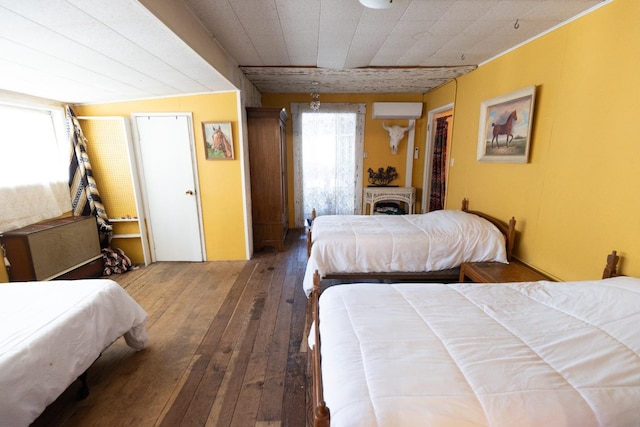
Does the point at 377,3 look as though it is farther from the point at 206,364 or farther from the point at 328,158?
the point at 328,158

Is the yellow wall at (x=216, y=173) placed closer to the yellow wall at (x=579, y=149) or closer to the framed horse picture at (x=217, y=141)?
the framed horse picture at (x=217, y=141)

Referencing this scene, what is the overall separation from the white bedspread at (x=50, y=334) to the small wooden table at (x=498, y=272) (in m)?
2.56

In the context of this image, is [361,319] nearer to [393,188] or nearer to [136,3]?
[136,3]

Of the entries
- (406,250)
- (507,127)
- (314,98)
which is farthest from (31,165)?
(507,127)

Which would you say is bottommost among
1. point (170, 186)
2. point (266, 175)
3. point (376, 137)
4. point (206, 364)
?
point (206, 364)

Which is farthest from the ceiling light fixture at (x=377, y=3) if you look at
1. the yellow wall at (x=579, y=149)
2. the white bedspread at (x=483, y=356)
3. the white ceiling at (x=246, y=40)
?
the white bedspread at (x=483, y=356)

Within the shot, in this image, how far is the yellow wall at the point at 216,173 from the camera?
3.32m

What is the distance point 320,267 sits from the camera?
8.29 feet

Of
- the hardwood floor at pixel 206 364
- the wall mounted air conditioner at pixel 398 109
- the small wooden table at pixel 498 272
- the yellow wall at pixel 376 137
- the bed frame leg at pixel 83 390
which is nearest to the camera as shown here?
the hardwood floor at pixel 206 364

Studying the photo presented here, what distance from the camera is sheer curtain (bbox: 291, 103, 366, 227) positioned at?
15.4 feet

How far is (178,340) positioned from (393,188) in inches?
147

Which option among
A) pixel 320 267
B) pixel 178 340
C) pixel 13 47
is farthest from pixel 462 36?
pixel 178 340

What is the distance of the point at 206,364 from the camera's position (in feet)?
6.25

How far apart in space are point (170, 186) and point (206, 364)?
94.2 inches
